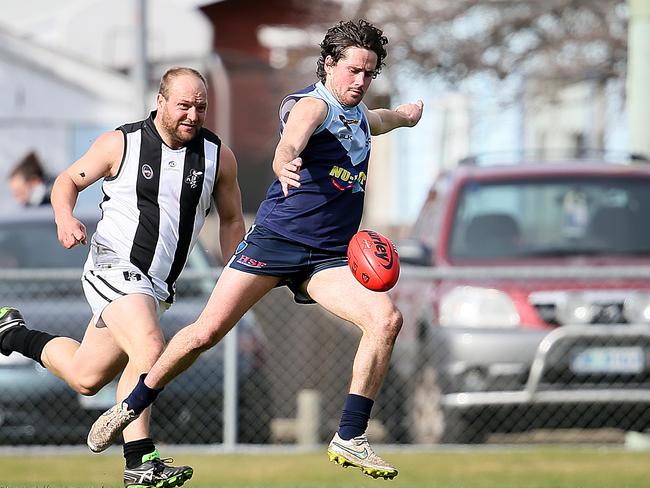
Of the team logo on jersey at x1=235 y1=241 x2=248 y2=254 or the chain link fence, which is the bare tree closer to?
the chain link fence

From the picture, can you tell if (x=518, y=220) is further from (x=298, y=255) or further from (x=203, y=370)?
(x=298, y=255)

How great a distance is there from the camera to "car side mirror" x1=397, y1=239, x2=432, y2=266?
34.1ft

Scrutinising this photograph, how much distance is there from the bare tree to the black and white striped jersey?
11231 millimetres

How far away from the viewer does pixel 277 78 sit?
879 inches

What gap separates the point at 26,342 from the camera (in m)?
7.86

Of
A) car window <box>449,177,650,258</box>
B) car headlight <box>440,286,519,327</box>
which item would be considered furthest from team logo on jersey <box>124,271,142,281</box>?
car window <box>449,177,650,258</box>

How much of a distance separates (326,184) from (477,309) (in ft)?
12.6

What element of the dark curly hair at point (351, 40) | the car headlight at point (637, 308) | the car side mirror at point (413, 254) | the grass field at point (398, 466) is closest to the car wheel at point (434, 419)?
the grass field at point (398, 466)

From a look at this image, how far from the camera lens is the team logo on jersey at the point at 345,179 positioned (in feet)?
22.5

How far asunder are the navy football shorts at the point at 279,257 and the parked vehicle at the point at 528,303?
3.43 metres

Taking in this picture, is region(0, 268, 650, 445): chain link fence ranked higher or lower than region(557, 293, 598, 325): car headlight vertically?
lower

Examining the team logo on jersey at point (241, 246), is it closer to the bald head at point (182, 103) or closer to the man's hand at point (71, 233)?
the bald head at point (182, 103)

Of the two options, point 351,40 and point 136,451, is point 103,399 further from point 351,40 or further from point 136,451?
point 351,40

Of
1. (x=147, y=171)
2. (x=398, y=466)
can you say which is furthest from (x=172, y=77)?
(x=398, y=466)
